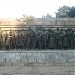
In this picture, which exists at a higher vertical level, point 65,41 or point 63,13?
point 63,13

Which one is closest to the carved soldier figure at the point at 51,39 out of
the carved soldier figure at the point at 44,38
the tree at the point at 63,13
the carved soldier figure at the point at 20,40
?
the carved soldier figure at the point at 44,38

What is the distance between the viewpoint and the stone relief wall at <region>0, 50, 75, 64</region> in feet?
43.1

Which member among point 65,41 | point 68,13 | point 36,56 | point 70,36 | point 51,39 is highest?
point 68,13

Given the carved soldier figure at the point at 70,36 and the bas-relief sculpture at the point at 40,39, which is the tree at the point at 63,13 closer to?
the carved soldier figure at the point at 70,36

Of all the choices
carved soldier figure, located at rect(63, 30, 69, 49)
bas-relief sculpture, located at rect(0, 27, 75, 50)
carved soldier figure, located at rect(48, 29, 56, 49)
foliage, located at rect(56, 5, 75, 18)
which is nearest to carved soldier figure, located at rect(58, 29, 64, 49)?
bas-relief sculpture, located at rect(0, 27, 75, 50)

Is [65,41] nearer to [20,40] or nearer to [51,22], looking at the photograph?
[51,22]

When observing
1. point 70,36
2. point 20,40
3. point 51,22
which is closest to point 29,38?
point 20,40

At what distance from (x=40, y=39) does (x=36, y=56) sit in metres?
1.11

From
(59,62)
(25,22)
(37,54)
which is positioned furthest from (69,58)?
(25,22)

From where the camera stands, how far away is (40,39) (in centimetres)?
1395

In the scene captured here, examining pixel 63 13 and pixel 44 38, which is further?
pixel 63 13

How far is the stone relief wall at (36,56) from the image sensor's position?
1312 centimetres

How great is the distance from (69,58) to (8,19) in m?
3.87

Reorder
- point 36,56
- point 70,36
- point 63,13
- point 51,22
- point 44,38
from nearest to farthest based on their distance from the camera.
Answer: point 36,56 → point 44,38 → point 70,36 → point 51,22 → point 63,13
